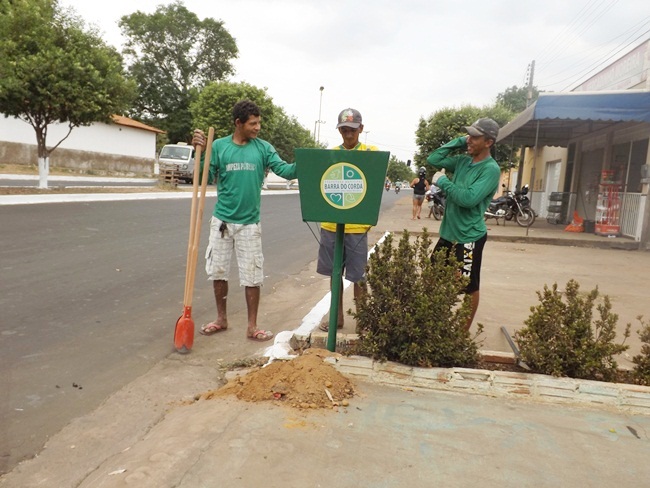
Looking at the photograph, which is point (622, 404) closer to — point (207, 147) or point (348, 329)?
point (348, 329)

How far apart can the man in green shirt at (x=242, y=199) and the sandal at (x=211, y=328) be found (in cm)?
29

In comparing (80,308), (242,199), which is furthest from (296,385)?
(80,308)

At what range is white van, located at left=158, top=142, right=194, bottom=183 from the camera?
29.5 metres

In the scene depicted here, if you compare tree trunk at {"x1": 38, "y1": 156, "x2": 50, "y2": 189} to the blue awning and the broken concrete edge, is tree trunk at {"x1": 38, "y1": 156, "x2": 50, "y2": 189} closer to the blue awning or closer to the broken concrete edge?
the blue awning

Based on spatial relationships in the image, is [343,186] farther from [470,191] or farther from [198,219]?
[198,219]

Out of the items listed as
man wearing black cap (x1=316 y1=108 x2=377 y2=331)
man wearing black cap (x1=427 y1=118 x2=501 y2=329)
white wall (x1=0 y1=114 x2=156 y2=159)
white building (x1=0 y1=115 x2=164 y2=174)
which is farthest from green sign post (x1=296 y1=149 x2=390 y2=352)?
white wall (x1=0 y1=114 x2=156 y2=159)

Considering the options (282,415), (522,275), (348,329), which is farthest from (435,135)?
(282,415)

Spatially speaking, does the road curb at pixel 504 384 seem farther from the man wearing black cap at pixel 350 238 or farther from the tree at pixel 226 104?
the tree at pixel 226 104

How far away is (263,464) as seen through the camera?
2455 millimetres

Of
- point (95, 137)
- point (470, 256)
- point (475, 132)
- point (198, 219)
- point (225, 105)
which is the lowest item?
point (470, 256)

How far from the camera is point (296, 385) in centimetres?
320

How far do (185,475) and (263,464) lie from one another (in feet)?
1.11

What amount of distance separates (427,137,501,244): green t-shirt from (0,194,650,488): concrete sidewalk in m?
1.23

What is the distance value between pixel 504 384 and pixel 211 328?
2.37m
